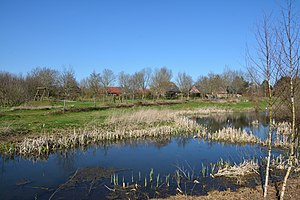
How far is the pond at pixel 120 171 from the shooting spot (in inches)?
324

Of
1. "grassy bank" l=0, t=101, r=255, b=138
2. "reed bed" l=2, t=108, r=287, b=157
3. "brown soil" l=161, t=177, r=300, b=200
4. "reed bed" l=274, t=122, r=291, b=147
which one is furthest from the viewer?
"grassy bank" l=0, t=101, r=255, b=138

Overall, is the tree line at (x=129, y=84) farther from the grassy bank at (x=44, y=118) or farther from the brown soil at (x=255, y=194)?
the brown soil at (x=255, y=194)

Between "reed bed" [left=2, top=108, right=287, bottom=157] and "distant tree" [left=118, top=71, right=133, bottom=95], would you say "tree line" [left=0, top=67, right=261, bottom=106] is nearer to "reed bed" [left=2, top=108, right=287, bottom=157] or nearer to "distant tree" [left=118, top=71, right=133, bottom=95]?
"distant tree" [left=118, top=71, right=133, bottom=95]

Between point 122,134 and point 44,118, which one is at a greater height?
point 44,118

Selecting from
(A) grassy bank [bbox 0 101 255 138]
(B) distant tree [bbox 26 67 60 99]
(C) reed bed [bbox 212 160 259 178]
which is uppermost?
(B) distant tree [bbox 26 67 60 99]

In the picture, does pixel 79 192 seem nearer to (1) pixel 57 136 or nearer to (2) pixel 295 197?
(2) pixel 295 197

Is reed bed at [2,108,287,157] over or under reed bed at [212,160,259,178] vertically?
over

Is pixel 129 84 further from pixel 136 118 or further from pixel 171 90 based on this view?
pixel 136 118

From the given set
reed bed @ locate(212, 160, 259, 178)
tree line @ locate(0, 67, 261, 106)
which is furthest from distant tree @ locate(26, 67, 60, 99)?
reed bed @ locate(212, 160, 259, 178)

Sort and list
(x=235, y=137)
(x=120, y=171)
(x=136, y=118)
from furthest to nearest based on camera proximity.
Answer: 1. (x=136, y=118)
2. (x=235, y=137)
3. (x=120, y=171)

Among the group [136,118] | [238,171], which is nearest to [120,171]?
[238,171]

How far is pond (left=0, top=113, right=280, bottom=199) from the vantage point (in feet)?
27.0

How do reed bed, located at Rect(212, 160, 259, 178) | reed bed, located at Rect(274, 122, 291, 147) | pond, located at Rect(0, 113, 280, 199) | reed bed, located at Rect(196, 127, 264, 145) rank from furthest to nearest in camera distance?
1. reed bed, located at Rect(196, 127, 264, 145)
2. reed bed, located at Rect(274, 122, 291, 147)
3. reed bed, located at Rect(212, 160, 259, 178)
4. pond, located at Rect(0, 113, 280, 199)

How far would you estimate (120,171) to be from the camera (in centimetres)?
1062
